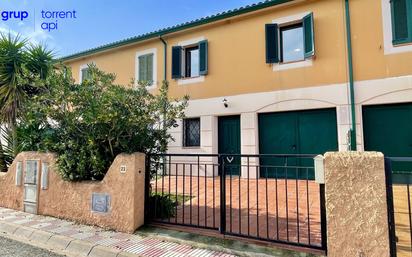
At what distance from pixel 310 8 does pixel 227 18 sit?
10.2ft

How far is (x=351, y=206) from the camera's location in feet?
11.3

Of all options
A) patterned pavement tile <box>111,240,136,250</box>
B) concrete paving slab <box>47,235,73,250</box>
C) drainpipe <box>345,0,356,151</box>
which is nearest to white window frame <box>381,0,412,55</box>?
drainpipe <box>345,0,356,151</box>

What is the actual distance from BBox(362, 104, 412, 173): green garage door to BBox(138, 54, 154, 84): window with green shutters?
8.95 m

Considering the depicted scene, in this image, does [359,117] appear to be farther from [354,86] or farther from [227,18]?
[227,18]

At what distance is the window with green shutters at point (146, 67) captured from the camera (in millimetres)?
12820

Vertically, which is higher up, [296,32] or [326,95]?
[296,32]

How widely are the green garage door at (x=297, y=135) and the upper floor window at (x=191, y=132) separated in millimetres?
2715

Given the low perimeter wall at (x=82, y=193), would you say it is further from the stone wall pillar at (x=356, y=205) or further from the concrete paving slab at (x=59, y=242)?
the stone wall pillar at (x=356, y=205)

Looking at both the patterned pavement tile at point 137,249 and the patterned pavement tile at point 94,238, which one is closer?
the patterned pavement tile at point 137,249

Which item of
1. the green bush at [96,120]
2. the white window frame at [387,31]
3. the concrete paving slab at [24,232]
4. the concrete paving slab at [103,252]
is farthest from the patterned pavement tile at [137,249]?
the white window frame at [387,31]

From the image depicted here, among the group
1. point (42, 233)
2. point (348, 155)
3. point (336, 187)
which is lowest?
point (42, 233)

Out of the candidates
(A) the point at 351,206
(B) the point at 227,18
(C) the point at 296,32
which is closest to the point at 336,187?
(A) the point at 351,206

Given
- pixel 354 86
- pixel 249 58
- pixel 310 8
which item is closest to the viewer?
pixel 354 86

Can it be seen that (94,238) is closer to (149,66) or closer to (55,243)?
(55,243)
